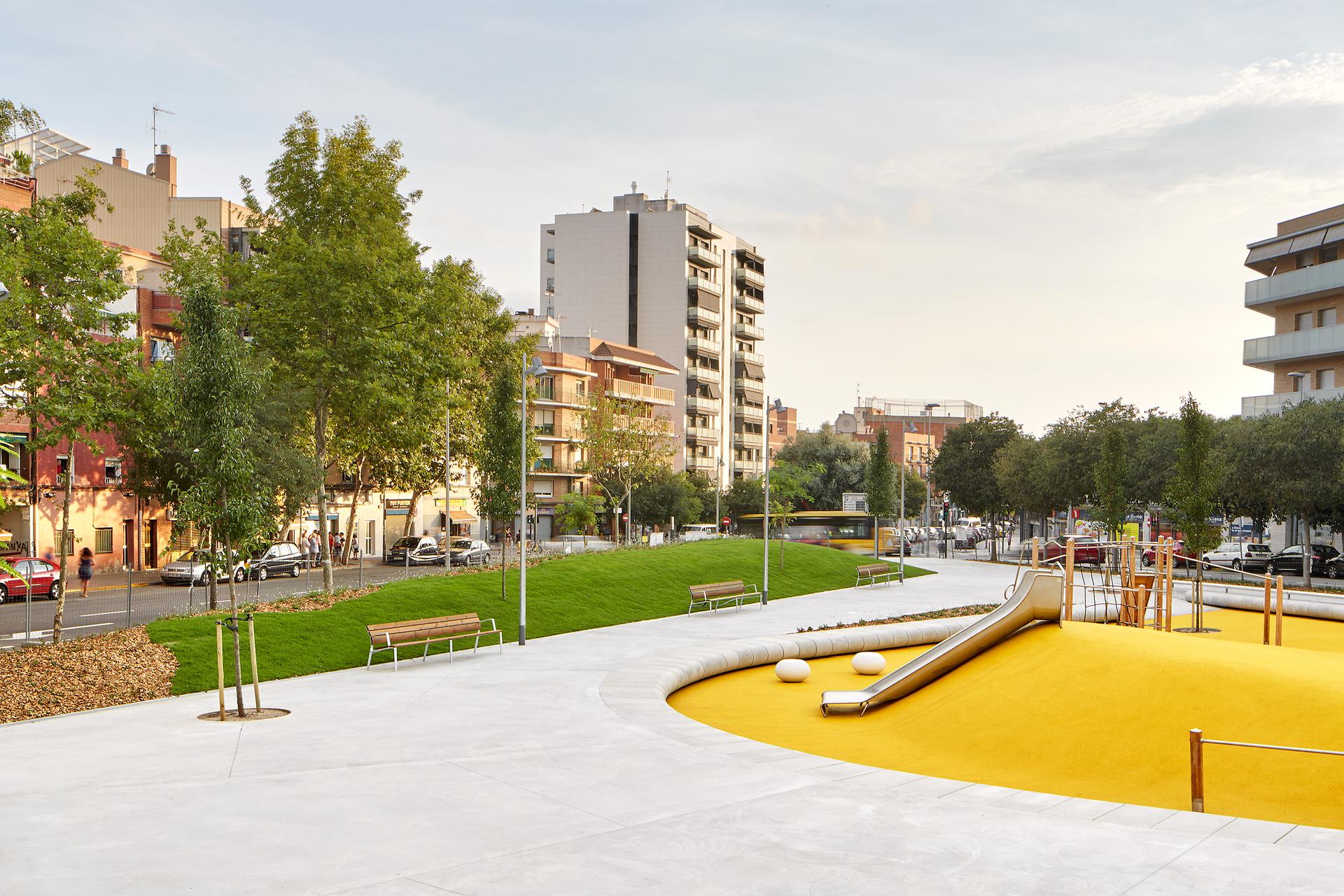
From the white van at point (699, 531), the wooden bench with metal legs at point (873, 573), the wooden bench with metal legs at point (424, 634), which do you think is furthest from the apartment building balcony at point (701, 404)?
the wooden bench with metal legs at point (424, 634)

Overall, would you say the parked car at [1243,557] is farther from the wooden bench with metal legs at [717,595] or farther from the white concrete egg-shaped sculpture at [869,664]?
the white concrete egg-shaped sculpture at [869,664]

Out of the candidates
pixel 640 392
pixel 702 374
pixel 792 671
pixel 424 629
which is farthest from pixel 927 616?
pixel 702 374

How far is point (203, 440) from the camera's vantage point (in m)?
15.3

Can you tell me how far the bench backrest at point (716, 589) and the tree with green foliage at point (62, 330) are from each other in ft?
47.8

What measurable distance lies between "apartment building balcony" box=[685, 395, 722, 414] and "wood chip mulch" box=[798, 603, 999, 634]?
207ft

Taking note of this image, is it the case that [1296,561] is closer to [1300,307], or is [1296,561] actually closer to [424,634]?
[1300,307]

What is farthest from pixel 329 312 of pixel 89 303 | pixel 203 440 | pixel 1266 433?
pixel 1266 433

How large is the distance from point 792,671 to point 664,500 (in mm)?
53686

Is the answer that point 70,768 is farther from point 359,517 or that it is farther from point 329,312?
point 359,517

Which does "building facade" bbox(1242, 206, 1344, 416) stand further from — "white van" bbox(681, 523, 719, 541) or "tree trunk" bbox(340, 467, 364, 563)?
"tree trunk" bbox(340, 467, 364, 563)

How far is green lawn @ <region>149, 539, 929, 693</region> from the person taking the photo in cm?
1911

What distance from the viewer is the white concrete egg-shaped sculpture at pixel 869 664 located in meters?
17.9

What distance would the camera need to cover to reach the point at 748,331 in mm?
101062

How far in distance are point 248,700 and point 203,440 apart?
402 centimetres
